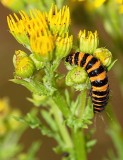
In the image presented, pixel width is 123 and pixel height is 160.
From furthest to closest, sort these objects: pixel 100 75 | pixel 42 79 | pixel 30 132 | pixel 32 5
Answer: pixel 30 132 < pixel 32 5 < pixel 42 79 < pixel 100 75

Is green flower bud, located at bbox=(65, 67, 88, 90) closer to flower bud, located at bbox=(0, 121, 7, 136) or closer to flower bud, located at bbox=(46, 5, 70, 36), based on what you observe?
flower bud, located at bbox=(46, 5, 70, 36)

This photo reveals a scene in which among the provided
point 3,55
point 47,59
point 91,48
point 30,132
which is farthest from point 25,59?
point 3,55

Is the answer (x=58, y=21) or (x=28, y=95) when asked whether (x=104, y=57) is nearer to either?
(x=58, y=21)

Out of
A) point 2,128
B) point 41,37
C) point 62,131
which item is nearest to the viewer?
point 41,37

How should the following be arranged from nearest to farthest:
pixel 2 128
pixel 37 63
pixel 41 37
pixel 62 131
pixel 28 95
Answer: pixel 41 37
pixel 37 63
pixel 62 131
pixel 2 128
pixel 28 95

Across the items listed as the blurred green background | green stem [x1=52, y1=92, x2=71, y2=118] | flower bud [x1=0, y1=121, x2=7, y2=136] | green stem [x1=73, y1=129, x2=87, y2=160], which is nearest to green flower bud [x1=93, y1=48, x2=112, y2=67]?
green stem [x1=52, y1=92, x2=71, y2=118]

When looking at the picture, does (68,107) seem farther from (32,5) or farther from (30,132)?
(30,132)

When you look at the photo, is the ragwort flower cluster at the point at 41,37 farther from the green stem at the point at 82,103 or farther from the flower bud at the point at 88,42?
the green stem at the point at 82,103

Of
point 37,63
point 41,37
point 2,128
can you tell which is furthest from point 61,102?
point 2,128
